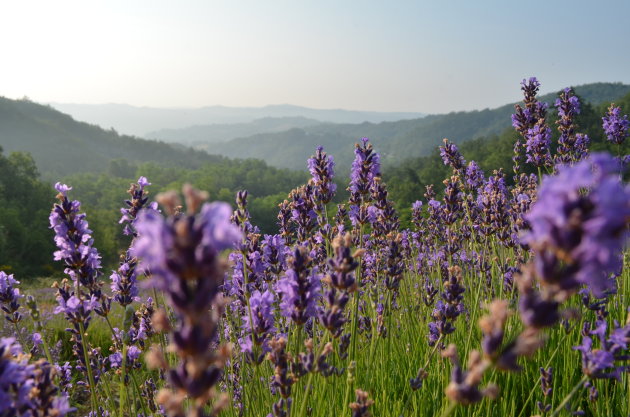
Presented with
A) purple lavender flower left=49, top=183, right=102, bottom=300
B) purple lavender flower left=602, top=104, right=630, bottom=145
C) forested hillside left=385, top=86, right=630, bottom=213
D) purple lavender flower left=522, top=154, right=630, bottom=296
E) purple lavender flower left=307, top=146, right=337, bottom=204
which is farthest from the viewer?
forested hillside left=385, top=86, right=630, bottom=213

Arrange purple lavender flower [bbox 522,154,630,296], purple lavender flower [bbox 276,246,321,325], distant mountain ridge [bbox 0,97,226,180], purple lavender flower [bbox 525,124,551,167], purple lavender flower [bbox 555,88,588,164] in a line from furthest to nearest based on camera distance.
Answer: distant mountain ridge [bbox 0,97,226,180], purple lavender flower [bbox 555,88,588,164], purple lavender flower [bbox 525,124,551,167], purple lavender flower [bbox 276,246,321,325], purple lavender flower [bbox 522,154,630,296]

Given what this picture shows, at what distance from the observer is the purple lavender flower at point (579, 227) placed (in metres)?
0.73

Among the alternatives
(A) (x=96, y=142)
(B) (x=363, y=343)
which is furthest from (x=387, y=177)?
(A) (x=96, y=142)

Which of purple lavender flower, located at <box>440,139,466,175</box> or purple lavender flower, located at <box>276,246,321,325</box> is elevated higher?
purple lavender flower, located at <box>440,139,466,175</box>

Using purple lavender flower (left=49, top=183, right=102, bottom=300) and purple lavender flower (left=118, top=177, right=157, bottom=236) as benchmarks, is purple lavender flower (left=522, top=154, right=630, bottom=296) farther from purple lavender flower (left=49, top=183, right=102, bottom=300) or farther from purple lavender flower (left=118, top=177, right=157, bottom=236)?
purple lavender flower (left=118, top=177, right=157, bottom=236)

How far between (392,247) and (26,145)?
122333mm

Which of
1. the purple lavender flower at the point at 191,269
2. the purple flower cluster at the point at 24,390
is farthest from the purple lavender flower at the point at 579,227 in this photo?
the purple flower cluster at the point at 24,390

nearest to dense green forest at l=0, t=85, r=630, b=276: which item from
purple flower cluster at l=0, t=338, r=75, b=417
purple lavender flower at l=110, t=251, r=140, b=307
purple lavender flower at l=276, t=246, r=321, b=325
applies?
purple lavender flower at l=276, t=246, r=321, b=325

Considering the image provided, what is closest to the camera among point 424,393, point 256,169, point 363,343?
point 424,393

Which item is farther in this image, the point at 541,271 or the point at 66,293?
the point at 66,293

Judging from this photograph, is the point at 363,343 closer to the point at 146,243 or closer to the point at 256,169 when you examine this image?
the point at 146,243

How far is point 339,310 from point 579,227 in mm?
1164

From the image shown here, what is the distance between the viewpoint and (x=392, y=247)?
3.11m

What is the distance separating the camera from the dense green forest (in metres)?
31.4
